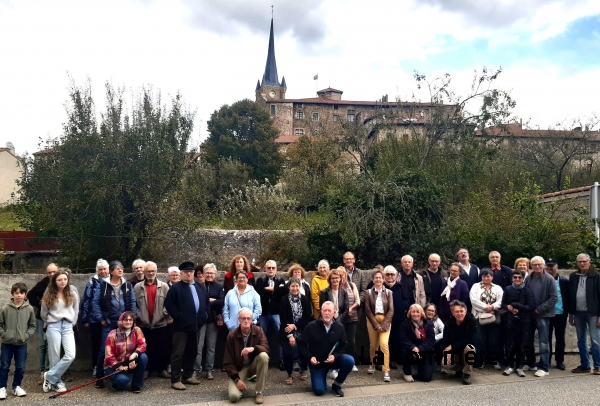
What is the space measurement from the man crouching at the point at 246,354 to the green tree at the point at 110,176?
8244 millimetres

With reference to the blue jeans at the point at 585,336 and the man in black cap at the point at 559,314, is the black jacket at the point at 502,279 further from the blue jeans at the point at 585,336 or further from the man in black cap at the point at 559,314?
the blue jeans at the point at 585,336

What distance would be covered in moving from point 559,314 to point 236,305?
4.99 metres

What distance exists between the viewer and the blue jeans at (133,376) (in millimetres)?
6637

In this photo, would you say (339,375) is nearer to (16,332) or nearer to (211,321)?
(211,321)

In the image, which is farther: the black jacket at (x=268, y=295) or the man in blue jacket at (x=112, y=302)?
the black jacket at (x=268, y=295)

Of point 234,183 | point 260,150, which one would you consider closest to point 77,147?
point 234,183

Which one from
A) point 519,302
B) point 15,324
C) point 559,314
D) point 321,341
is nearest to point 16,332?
point 15,324

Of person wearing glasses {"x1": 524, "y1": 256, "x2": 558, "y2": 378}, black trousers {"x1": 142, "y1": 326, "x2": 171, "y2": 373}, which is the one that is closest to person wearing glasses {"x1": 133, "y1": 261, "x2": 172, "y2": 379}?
black trousers {"x1": 142, "y1": 326, "x2": 171, "y2": 373}

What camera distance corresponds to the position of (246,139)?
158 ft

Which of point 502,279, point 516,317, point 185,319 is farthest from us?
point 502,279

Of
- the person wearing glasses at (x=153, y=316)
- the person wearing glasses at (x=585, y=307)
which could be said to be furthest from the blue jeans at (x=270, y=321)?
the person wearing glasses at (x=585, y=307)

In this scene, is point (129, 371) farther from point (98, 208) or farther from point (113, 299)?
point (98, 208)

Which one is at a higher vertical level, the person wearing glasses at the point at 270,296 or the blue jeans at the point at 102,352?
the person wearing glasses at the point at 270,296

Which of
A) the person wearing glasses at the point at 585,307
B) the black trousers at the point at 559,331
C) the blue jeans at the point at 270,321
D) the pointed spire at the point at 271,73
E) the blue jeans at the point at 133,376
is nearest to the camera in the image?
the blue jeans at the point at 133,376
